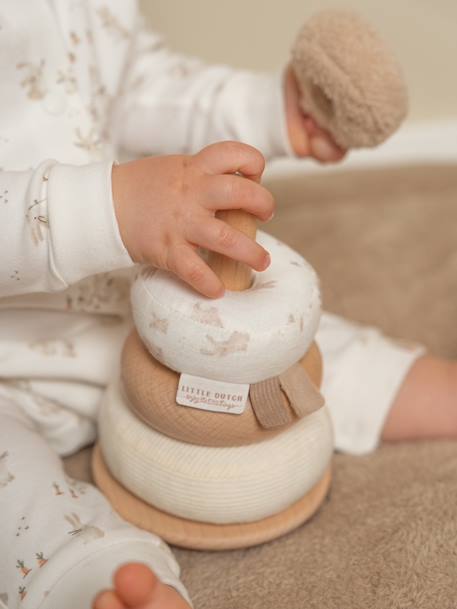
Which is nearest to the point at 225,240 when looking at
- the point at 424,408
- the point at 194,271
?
the point at 194,271

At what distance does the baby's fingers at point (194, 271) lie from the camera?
2.02ft

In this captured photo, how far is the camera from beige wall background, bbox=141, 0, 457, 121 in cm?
144

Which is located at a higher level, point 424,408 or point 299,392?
point 299,392

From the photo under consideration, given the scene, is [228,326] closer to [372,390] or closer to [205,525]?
[205,525]

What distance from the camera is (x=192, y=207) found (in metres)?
0.63

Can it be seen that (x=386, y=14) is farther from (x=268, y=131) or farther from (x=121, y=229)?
(x=121, y=229)

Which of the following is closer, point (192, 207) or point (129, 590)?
point (129, 590)

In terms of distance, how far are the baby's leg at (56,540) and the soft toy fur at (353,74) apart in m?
0.45

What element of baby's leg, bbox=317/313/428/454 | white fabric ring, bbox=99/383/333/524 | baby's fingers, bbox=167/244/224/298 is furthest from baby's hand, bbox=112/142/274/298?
baby's leg, bbox=317/313/428/454

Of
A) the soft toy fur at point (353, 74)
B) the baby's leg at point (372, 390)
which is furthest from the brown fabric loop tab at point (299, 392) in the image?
the soft toy fur at point (353, 74)

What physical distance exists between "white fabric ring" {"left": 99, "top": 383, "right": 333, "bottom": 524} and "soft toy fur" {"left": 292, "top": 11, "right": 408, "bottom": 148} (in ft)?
1.04

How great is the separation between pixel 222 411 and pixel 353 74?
38 cm

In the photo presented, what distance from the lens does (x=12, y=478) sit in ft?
2.30

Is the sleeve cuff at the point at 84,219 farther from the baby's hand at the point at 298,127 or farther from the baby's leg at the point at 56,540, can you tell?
the baby's hand at the point at 298,127
